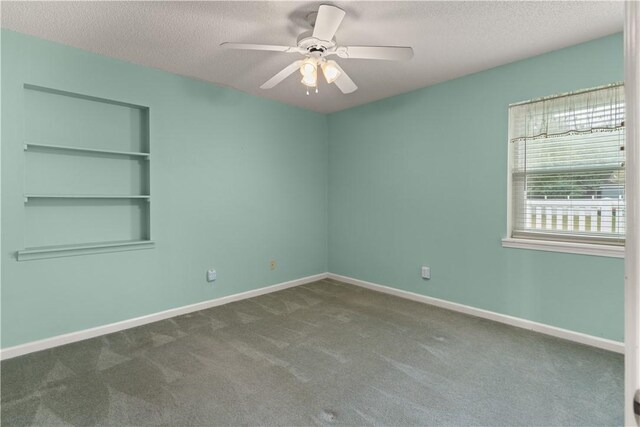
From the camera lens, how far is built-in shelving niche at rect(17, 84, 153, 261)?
2584 mm

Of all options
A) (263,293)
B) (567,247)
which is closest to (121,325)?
(263,293)

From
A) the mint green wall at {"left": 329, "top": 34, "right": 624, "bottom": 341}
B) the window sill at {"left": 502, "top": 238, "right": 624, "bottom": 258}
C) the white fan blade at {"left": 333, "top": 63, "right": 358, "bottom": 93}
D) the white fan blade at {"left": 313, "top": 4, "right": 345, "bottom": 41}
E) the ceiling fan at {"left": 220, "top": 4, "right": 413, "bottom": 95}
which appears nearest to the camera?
the white fan blade at {"left": 313, "top": 4, "right": 345, "bottom": 41}

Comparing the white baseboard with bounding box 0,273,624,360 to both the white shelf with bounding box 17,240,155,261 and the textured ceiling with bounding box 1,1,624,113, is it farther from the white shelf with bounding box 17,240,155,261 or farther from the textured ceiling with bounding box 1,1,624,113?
the textured ceiling with bounding box 1,1,624,113

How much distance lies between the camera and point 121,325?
116 inches

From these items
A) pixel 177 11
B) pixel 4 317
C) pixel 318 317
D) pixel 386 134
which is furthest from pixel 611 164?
pixel 4 317

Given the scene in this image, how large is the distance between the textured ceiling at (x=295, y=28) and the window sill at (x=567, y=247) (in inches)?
63.9

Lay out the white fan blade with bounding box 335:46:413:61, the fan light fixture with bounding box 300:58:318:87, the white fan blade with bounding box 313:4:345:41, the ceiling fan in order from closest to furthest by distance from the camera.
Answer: the white fan blade with bounding box 313:4:345:41 → the ceiling fan → the white fan blade with bounding box 335:46:413:61 → the fan light fixture with bounding box 300:58:318:87

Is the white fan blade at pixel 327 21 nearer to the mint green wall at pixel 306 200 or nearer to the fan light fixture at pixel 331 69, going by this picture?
the fan light fixture at pixel 331 69

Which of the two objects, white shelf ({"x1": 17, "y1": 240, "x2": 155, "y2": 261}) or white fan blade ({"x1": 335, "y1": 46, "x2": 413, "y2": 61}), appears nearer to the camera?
white fan blade ({"x1": 335, "y1": 46, "x2": 413, "y2": 61})

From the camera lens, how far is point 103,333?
9.32 feet

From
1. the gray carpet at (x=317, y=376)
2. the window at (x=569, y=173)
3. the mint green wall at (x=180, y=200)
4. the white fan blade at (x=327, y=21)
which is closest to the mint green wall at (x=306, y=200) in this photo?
the mint green wall at (x=180, y=200)

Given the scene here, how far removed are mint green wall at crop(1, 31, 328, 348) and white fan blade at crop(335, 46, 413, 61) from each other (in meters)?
1.96

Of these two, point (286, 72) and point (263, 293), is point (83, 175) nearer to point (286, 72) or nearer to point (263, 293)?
point (286, 72)

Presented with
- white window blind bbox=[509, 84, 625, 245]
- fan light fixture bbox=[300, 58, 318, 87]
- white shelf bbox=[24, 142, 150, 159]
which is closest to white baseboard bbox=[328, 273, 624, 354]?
white window blind bbox=[509, 84, 625, 245]
